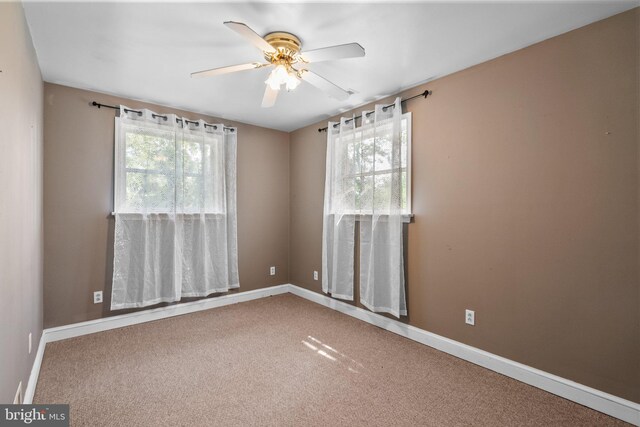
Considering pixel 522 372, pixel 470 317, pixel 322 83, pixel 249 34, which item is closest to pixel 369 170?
pixel 322 83

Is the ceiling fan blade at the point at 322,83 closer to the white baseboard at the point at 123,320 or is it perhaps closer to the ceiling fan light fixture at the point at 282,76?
the ceiling fan light fixture at the point at 282,76

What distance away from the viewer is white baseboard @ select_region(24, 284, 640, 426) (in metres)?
1.86

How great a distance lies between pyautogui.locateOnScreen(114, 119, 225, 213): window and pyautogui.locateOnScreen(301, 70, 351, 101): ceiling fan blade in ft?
5.90

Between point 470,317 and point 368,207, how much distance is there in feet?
4.48

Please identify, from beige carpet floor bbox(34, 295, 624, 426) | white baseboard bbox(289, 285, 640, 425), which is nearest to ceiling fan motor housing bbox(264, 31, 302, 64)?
beige carpet floor bbox(34, 295, 624, 426)

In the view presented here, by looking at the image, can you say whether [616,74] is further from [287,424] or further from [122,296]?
[122,296]

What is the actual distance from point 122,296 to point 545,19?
412 centimetres

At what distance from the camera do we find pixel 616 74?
1.84 m

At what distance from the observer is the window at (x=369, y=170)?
118 inches

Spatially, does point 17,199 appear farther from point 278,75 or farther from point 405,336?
point 405,336

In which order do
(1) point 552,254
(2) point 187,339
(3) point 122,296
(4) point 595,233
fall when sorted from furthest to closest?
(3) point 122,296 → (2) point 187,339 → (1) point 552,254 → (4) point 595,233

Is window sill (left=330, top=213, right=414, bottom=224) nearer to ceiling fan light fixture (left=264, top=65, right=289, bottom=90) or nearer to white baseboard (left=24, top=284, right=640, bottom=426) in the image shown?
white baseboard (left=24, top=284, right=640, bottom=426)

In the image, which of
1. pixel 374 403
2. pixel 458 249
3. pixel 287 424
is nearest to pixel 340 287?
pixel 458 249

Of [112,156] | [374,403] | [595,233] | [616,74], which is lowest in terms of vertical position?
[374,403]
